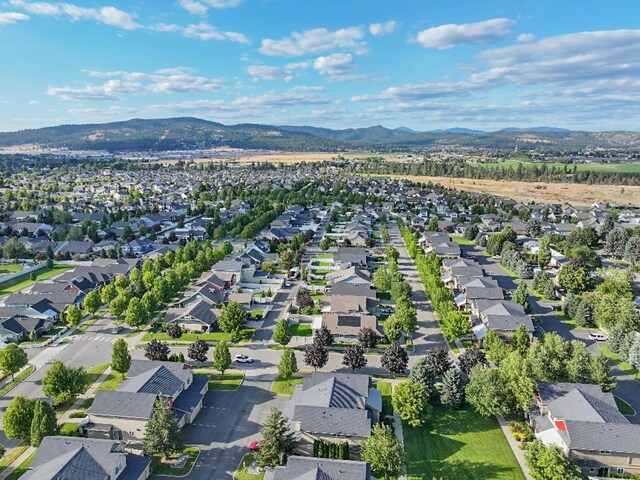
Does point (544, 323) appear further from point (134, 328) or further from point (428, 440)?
point (134, 328)

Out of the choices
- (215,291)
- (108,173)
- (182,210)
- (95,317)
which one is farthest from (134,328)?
(108,173)

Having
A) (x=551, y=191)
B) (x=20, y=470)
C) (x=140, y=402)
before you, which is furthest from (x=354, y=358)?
(x=551, y=191)

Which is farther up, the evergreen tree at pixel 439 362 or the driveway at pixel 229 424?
the evergreen tree at pixel 439 362

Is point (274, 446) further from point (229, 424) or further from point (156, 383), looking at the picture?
point (156, 383)

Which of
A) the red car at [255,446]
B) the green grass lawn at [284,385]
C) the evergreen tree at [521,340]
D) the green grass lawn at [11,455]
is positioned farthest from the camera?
the evergreen tree at [521,340]

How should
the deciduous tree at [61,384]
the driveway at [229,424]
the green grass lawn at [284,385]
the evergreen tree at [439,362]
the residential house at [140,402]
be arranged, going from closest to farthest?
1. the driveway at [229,424]
2. the residential house at [140,402]
3. the deciduous tree at [61,384]
4. the green grass lawn at [284,385]
5. the evergreen tree at [439,362]

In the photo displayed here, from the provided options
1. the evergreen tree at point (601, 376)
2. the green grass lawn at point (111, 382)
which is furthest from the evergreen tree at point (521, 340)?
the green grass lawn at point (111, 382)

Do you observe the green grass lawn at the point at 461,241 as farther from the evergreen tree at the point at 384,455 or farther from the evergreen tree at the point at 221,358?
the evergreen tree at the point at 384,455

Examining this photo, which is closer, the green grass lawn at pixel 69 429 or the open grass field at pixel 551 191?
the green grass lawn at pixel 69 429
